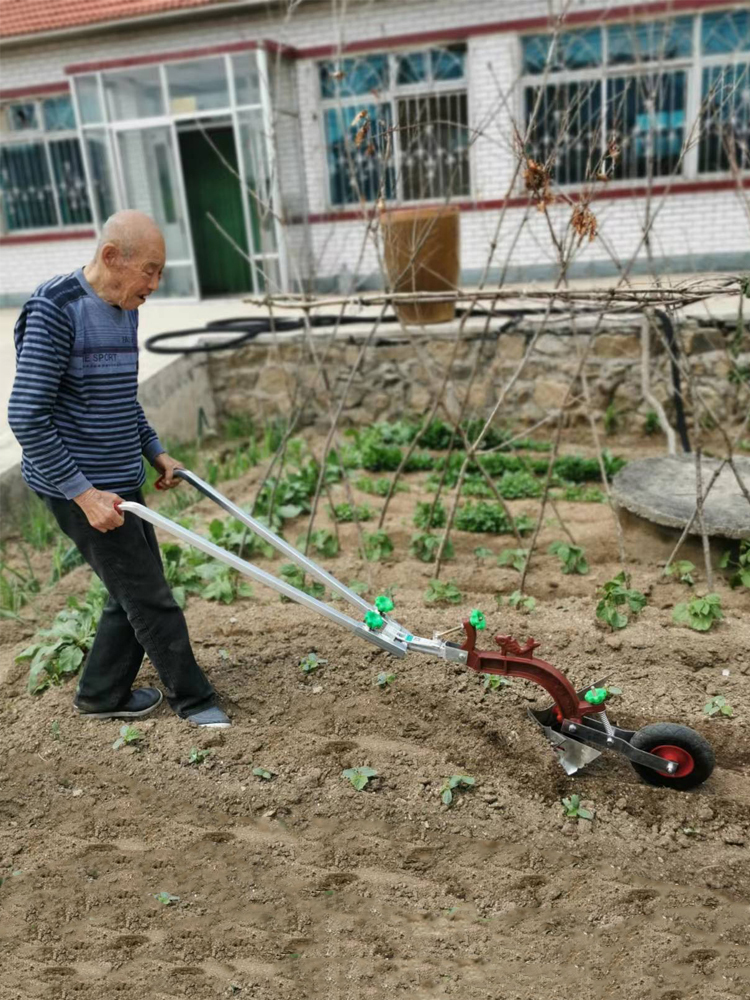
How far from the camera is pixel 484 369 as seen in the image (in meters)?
7.60

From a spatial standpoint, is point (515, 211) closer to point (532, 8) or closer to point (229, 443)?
point (532, 8)

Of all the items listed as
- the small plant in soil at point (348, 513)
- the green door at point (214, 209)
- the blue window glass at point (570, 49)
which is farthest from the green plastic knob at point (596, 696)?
the green door at point (214, 209)

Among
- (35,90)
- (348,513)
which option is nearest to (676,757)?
(348,513)

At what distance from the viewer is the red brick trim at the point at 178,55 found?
1042cm

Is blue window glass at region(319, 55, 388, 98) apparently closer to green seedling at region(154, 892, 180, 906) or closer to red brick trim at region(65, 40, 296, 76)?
red brick trim at region(65, 40, 296, 76)

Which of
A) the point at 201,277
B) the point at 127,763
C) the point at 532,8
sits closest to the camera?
the point at 127,763

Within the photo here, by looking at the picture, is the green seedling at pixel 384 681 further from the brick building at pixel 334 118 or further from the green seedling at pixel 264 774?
the brick building at pixel 334 118

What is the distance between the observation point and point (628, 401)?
24.1 ft

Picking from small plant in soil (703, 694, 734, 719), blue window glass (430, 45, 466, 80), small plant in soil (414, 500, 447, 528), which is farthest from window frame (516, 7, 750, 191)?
small plant in soil (703, 694, 734, 719)

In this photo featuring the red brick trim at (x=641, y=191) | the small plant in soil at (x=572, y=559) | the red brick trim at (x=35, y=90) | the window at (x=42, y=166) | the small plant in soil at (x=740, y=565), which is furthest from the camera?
the window at (x=42, y=166)

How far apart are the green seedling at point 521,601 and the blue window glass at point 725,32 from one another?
27.8 feet

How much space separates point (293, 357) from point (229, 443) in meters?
0.94

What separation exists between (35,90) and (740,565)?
11733 mm

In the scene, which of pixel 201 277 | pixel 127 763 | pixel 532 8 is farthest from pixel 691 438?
pixel 201 277
